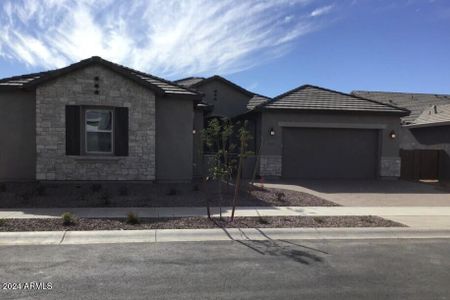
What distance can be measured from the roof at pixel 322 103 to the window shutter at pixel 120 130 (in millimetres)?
6310

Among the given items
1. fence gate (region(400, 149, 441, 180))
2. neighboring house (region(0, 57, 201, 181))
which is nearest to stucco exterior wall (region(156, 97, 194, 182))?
neighboring house (region(0, 57, 201, 181))

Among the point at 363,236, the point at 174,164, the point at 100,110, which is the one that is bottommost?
the point at 363,236

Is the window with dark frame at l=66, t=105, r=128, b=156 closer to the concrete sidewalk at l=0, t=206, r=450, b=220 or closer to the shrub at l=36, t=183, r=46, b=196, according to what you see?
the shrub at l=36, t=183, r=46, b=196

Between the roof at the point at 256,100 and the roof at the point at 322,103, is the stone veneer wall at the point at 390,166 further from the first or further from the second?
the roof at the point at 256,100

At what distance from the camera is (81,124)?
1367cm

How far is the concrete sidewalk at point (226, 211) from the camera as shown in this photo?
30.6 ft

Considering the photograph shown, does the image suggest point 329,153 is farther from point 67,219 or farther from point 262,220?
point 67,219

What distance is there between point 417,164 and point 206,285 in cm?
1799

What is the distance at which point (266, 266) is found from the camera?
6125mm

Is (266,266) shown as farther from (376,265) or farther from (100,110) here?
(100,110)

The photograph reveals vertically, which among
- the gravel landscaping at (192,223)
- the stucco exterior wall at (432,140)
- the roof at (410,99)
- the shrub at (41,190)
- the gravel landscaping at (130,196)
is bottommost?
the gravel landscaping at (192,223)

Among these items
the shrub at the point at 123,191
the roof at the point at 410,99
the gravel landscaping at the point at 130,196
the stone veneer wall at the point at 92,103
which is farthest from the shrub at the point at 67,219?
the roof at the point at 410,99

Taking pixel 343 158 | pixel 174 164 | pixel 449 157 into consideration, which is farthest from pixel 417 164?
pixel 174 164

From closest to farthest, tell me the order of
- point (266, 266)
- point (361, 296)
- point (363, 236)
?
point (361, 296) → point (266, 266) → point (363, 236)
